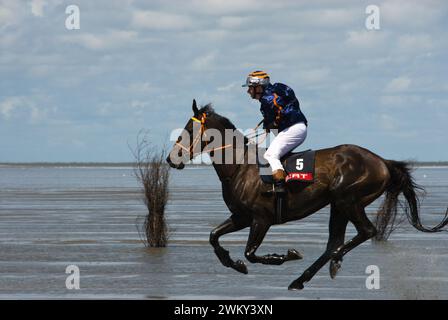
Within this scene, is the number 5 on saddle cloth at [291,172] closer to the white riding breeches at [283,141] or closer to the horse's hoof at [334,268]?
the white riding breeches at [283,141]

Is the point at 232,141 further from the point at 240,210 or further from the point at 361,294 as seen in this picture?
the point at 361,294

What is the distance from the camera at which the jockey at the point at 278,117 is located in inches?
492

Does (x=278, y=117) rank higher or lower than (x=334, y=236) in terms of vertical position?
higher

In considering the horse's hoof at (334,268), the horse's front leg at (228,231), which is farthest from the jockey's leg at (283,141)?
the horse's hoof at (334,268)

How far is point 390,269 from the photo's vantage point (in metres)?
16.0

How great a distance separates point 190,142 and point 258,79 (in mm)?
1146

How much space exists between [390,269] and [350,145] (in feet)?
12.1

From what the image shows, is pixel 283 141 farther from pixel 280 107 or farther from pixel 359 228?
pixel 359 228

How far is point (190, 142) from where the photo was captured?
41.8 ft

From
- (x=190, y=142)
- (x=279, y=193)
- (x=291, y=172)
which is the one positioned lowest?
(x=279, y=193)

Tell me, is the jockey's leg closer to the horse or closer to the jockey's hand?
the jockey's hand

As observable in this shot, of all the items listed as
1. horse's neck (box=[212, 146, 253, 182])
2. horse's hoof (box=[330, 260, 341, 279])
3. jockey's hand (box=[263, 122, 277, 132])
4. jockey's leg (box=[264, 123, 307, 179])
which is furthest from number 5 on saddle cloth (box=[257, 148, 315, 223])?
horse's hoof (box=[330, 260, 341, 279])

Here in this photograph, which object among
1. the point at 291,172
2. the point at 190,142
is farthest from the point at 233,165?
the point at 291,172

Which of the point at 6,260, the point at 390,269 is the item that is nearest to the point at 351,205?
the point at 390,269
